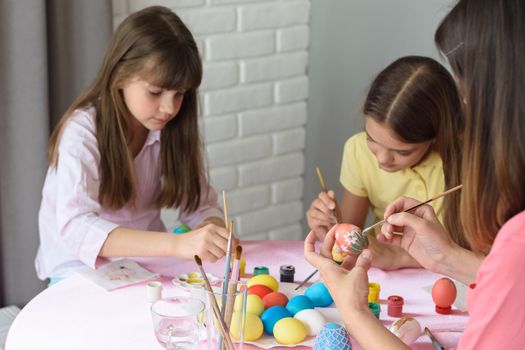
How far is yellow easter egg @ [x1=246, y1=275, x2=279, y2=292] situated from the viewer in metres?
1.58

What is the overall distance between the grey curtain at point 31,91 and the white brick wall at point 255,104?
0.33 m

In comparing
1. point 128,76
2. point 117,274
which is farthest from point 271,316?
point 128,76

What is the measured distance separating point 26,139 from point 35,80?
165 millimetres

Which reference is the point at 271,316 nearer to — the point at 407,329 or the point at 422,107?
the point at 407,329

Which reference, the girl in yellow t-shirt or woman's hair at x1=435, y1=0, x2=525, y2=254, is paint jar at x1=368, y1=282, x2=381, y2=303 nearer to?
the girl in yellow t-shirt

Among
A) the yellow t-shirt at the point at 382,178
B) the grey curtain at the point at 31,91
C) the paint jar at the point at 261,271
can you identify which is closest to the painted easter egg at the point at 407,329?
the paint jar at the point at 261,271

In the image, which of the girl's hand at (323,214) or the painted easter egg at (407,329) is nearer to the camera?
the painted easter egg at (407,329)

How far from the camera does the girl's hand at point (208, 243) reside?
1.68m

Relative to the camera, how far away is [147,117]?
197 cm

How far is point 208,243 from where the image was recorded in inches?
66.1

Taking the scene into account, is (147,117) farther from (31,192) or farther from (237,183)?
(237,183)

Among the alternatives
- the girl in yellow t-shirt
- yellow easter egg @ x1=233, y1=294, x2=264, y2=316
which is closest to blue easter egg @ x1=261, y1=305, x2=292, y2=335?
yellow easter egg @ x1=233, y1=294, x2=264, y2=316

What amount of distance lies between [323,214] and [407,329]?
0.55 meters

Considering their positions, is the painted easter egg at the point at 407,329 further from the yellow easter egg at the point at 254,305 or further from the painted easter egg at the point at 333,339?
the yellow easter egg at the point at 254,305
